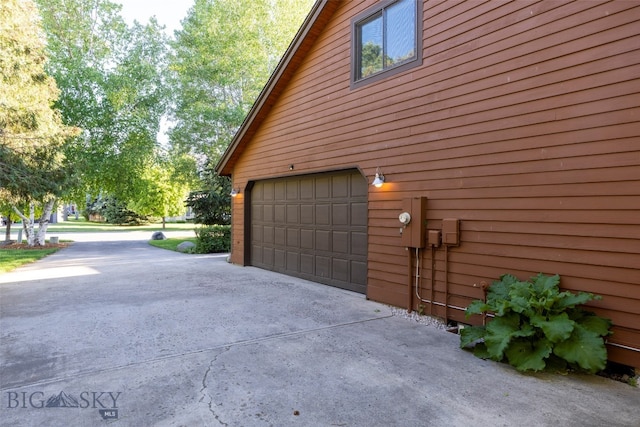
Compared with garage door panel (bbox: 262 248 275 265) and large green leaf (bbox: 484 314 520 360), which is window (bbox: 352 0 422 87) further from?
garage door panel (bbox: 262 248 275 265)

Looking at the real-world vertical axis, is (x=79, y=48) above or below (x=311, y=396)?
above

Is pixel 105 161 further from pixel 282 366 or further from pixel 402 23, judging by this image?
Answer: pixel 282 366

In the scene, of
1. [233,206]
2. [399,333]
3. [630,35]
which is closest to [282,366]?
[399,333]

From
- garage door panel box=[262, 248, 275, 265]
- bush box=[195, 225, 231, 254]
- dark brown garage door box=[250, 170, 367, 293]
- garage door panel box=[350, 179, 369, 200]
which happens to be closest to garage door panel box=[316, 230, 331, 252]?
dark brown garage door box=[250, 170, 367, 293]

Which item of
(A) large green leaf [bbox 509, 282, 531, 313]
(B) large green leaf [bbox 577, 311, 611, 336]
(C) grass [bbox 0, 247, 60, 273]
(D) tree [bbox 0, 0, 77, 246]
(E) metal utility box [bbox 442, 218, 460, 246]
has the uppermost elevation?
(D) tree [bbox 0, 0, 77, 246]

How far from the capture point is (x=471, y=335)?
11.9ft

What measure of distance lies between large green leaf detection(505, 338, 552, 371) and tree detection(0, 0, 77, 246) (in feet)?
28.7

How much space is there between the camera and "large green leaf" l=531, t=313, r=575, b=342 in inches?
118

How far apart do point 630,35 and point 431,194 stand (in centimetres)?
248

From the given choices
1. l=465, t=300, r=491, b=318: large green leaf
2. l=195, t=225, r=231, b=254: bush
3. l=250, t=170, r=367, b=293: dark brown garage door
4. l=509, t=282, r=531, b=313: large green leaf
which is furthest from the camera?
l=195, t=225, r=231, b=254: bush

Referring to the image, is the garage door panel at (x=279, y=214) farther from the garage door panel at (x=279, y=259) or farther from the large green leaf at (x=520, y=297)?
the large green leaf at (x=520, y=297)

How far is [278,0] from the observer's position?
60.2 feet

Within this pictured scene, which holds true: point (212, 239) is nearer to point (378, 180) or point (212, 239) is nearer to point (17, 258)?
point (17, 258)

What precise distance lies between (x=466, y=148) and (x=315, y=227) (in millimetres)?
3590
